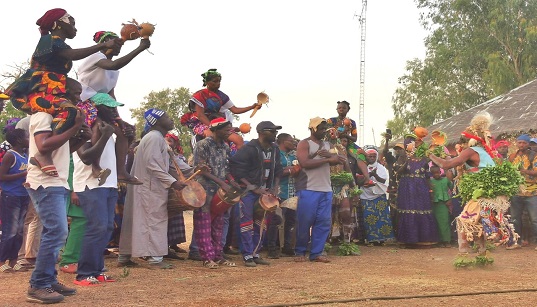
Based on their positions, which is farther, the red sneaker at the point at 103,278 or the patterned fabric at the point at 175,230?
the patterned fabric at the point at 175,230

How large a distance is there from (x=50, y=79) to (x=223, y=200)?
3.25 metres

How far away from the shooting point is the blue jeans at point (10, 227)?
8125 millimetres

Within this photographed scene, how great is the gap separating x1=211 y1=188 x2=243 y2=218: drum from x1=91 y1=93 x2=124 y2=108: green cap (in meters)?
2.06

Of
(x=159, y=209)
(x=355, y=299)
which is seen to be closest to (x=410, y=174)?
(x=159, y=209)

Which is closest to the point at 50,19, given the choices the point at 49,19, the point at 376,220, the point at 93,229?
the point at 49,19

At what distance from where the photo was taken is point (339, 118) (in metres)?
11.6

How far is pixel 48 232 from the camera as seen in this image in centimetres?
578

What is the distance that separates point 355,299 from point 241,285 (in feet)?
4.95

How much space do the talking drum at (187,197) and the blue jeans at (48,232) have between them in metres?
2.49

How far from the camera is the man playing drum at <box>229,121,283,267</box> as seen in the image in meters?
9.10

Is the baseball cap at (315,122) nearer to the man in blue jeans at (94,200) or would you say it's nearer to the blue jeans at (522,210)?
the man in blue jeans at (94,200)

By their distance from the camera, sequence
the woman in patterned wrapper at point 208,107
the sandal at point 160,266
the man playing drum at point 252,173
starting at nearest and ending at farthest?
1. the sandal at point 160,266
2. the man playing drum at point 252,173
3. the woman in patterned wrapper at point 208,107

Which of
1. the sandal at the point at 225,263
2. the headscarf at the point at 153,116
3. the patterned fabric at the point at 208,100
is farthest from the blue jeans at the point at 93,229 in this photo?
the patterned fabric at the point at 208,100

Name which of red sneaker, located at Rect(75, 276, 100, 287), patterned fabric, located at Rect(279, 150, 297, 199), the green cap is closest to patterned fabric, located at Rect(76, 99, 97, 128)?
the green cap
